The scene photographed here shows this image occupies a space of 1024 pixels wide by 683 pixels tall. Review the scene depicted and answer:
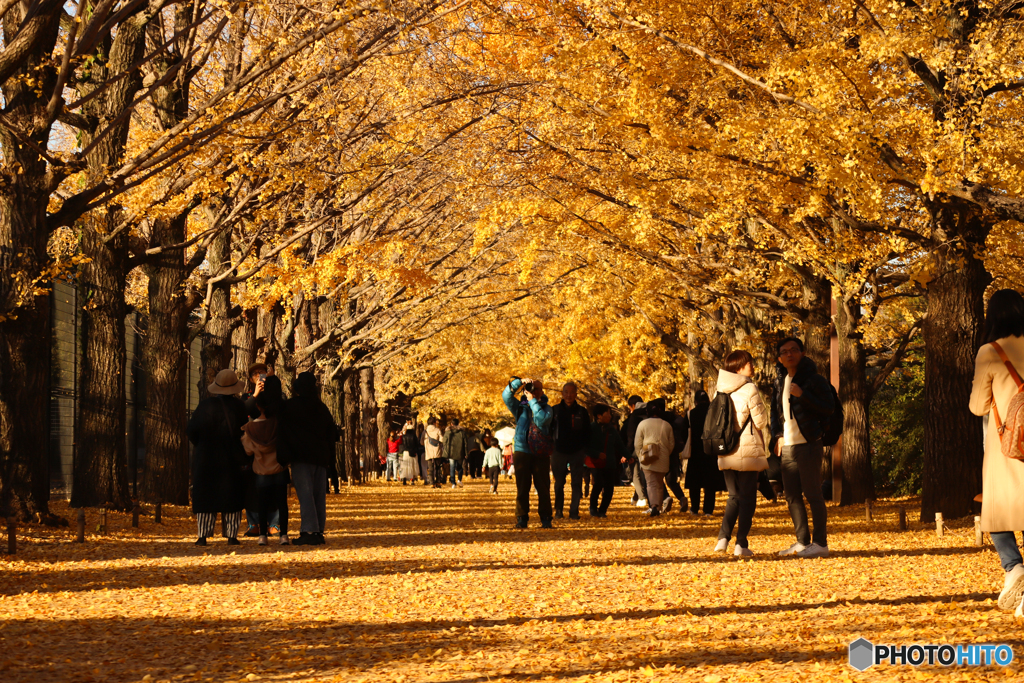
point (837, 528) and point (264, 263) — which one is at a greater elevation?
point (264, 263)

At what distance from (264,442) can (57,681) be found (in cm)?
720

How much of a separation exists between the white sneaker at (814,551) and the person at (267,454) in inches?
213

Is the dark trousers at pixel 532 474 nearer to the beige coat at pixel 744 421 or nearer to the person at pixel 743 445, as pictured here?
the person at pixel 743 445

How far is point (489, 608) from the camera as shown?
7.71 m

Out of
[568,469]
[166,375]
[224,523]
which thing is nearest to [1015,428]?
[224,523]

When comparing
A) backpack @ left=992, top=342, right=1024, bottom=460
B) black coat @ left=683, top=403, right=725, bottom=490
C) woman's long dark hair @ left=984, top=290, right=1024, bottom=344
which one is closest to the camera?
backpack @ left=992, top=342, right=1024, bottom=460

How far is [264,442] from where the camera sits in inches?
503

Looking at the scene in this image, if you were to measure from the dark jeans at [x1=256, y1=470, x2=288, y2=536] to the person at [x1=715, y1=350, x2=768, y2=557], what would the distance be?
488cm

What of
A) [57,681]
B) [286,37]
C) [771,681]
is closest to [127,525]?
[286,37]

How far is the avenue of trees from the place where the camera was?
1223 centimetres

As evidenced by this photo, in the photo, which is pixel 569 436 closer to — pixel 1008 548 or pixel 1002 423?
pixel 1008 548

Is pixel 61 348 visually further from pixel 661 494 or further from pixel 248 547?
pixel 661 494

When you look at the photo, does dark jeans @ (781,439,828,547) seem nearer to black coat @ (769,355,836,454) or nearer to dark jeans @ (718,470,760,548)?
black coat @ (769,355,836,454)

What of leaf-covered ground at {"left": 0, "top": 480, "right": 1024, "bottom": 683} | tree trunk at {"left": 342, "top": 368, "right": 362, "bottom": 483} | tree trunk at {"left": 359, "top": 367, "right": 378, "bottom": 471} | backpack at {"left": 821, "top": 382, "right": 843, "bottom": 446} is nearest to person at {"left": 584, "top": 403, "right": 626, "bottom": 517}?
leaf-covered ground at {"left": 0, "top": 480, "right": 1024, "bottom": 683}
